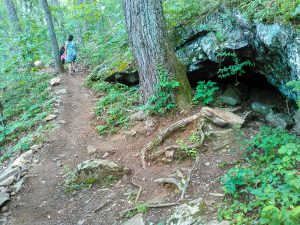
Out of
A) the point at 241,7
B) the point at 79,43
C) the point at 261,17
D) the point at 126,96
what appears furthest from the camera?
the point at 79,43

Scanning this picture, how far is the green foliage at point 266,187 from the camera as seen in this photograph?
291cm

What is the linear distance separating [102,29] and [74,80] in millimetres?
6675

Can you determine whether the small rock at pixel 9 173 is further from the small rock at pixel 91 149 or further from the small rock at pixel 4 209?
the small rock at pixel 91 149

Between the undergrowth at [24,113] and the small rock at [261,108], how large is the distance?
540 centimetres

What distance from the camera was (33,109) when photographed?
9.67m

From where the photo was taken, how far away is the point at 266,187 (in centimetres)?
340

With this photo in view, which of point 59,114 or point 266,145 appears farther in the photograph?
point 59,114

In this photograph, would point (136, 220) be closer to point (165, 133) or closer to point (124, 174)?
point (124, 174)

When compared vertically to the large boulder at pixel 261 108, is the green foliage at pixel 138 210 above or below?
below

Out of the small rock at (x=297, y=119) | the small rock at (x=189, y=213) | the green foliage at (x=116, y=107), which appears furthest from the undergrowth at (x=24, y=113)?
the small rock at (x=297, y=119)

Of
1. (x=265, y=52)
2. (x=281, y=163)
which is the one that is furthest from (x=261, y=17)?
(x=281, y=163)

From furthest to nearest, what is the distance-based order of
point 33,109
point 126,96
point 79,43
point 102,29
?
1. point 79,43
2. point 102,29
3. point 33,109
4. point 126,96

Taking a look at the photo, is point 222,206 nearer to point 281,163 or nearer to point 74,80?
point 281,163

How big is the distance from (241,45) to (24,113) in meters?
7.53
